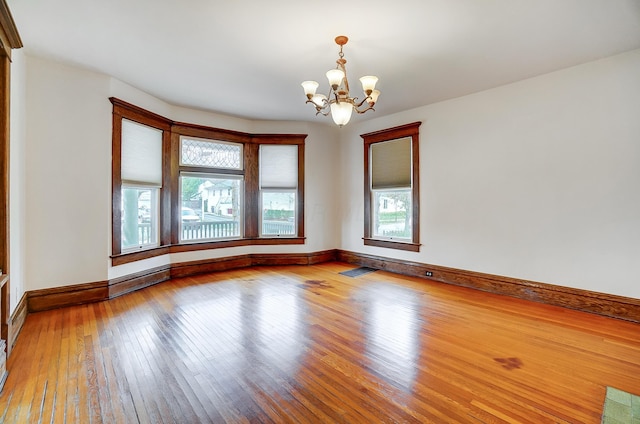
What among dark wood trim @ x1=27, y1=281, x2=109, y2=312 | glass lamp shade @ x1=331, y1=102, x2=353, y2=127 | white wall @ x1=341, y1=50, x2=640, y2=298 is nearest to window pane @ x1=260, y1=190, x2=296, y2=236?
white wall @ x1=341, y1=50, x2=640, y2=298

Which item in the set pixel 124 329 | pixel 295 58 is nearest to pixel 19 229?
pixel 124 329

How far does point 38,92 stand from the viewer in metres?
3.55

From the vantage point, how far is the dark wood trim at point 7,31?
2.25m

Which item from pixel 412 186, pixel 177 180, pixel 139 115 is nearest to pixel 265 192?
pixel 177 180

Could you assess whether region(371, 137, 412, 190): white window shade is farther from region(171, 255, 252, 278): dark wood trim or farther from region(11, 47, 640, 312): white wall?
region(171, 255, 252, 278): dark wood trim

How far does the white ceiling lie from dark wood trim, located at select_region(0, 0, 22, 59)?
0.97 feet

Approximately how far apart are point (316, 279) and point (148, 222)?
9.76 ft

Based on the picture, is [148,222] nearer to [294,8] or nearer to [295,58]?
[295,58]

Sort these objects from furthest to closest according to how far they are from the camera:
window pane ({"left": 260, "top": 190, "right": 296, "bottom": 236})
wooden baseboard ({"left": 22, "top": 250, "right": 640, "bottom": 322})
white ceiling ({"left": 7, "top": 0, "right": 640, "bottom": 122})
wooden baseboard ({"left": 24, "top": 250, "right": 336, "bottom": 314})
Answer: window pane ({"left": 260, "top": 190, "right": 296, "bottom": 236}) → wooden baseboard ({"left": 24, "top": 250, "right": 336, "bottom": 314}) → wooden baseboard ({"left": 22, "top": 250, "right": 640, "bottom": 322}) → white ceiling ({"left": 7, "top": 0, "right": 640, "bottom": 122})

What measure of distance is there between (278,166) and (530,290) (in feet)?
15.8

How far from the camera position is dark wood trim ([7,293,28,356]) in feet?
8.68

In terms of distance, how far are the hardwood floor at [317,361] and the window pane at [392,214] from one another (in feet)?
5.75

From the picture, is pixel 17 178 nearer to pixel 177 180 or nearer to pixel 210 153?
pixel 177 180

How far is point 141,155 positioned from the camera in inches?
181
